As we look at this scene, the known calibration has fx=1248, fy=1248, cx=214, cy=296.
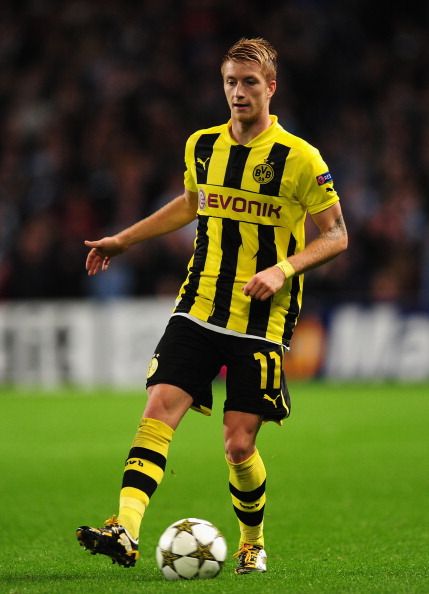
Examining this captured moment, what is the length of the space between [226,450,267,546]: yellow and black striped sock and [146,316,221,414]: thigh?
0.92 feet

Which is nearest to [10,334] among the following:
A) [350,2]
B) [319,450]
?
[319,450]

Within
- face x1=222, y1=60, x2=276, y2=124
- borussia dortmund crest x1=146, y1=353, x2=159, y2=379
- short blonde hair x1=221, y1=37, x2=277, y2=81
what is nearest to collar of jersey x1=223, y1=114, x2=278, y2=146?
face x1=222, y1=60, x2=276, y2=124

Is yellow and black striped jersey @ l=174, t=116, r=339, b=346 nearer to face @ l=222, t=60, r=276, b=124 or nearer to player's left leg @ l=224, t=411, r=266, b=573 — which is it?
face @ l=222, t=60, r=276, b=124

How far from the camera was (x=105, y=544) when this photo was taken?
452 centimetres

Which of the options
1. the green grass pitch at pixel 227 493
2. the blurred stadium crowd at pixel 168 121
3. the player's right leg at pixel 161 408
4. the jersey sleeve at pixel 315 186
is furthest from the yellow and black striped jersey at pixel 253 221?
the blurred stadium crowd at pixel 168 121

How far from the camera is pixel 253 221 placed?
5.20 metres

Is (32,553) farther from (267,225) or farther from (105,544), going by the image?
(267,225)

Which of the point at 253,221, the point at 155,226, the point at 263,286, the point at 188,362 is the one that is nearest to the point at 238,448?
the point at 188,362

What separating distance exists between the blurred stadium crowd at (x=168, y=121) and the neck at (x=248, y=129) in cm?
1008

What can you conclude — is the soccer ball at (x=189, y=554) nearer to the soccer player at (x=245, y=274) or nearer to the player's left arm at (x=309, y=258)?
A: the soccer player at (x=245, y=274)

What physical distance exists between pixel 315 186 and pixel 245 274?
1.53 ft

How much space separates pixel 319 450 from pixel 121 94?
8635 millimetres

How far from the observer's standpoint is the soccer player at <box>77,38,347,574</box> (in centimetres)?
510

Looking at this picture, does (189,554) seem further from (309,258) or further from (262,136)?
(262,136)
